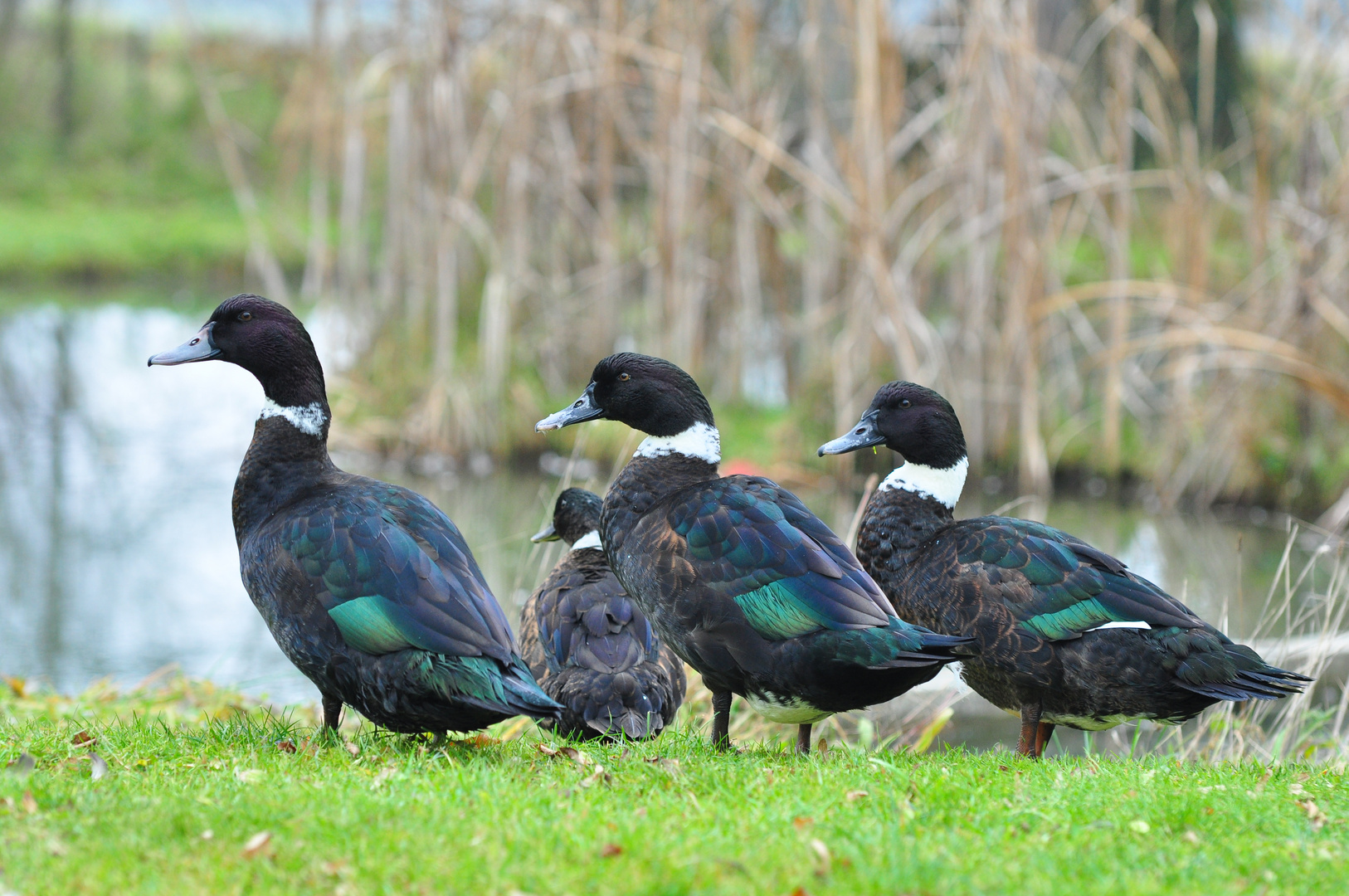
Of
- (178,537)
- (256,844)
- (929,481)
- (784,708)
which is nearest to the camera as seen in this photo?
(256,844)

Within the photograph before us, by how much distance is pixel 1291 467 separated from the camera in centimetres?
1138

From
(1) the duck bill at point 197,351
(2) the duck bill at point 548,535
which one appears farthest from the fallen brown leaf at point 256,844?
(2) the duck bill at point 548,535

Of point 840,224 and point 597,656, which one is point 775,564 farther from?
point 840,224

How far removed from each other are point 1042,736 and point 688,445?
1868 millimetres

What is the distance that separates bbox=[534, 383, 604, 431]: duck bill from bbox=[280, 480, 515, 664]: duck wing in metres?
0.77

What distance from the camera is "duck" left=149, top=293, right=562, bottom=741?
4.36m

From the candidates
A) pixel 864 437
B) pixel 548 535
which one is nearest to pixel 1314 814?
pixel 864 437

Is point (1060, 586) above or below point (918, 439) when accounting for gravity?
below

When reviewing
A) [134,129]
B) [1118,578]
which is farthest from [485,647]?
[134,129]

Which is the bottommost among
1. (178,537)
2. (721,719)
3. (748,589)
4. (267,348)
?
(178,537)

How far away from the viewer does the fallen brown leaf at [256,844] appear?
338cm

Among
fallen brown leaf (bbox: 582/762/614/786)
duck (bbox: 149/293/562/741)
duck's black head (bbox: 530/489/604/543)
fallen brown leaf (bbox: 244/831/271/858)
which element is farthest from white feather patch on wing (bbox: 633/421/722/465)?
fallen brown leaf (bbox: 244/831/271/858)

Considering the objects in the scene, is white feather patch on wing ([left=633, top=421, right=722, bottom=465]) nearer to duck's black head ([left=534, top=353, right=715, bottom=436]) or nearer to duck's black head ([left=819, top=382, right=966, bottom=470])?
duck's black head ([left=534, top=353, right=715, bottom=436])

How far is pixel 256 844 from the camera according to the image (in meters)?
3.40
